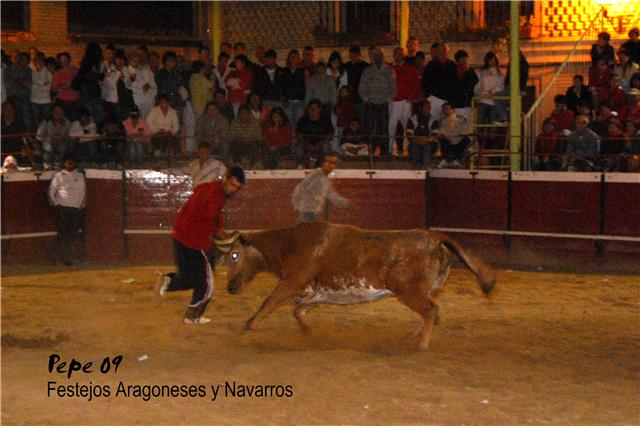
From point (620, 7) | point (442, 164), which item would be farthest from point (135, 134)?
point (620, 7)

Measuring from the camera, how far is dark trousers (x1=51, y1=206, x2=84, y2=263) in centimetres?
1429

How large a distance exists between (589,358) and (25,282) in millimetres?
7157

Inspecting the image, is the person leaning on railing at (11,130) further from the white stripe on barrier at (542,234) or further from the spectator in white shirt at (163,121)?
the white stripe on barrier at (542,234)

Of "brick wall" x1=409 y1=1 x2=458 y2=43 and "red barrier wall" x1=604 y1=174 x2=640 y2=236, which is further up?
"brick wall" x1=409 y1=1 x2=458 y2=43

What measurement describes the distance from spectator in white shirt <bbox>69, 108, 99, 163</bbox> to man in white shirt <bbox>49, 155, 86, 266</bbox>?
1.92 feet

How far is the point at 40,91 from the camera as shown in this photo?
15.5 meters

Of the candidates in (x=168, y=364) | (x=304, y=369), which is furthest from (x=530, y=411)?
(x=168, y=364)

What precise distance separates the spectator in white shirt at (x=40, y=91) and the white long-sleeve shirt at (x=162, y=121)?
1600mm

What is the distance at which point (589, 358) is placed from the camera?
8164 millimetres

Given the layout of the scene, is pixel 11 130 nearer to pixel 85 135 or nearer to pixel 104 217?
pixel 85 135

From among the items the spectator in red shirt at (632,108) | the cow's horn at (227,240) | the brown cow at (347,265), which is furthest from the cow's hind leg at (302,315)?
→ the spectator in red shirt at (632,108)

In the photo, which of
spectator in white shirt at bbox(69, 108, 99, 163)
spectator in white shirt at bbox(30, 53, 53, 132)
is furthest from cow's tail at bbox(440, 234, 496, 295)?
spectator in white shirt at bbox(30, 53, 53, 132)

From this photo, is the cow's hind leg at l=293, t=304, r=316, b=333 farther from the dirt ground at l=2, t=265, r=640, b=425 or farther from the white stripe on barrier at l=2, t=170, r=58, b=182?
the white stripe on barrier at l=2, t=170, r=58, b=182

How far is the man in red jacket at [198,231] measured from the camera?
9.08 m
